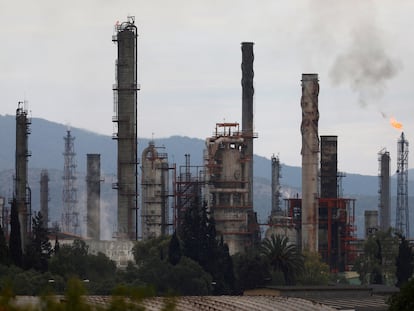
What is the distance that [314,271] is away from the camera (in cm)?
13412

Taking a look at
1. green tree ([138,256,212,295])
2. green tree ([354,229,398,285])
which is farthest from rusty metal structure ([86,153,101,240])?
green tree ([138,256,212,295])

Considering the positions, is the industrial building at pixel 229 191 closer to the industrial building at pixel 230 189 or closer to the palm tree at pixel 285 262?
the industrial building at pixel 230 189

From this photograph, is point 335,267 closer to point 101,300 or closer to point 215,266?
point 215,266

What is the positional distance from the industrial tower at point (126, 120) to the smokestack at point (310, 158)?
17.3 metres

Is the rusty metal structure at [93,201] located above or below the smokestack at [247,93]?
below

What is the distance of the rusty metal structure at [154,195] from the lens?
15325cm

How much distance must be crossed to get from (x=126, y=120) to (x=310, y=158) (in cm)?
1918

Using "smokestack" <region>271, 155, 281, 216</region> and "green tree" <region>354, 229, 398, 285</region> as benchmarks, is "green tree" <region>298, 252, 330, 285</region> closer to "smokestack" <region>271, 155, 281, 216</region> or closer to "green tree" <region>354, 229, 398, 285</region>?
"green tree" <region>354, 229, 398, 285</region>

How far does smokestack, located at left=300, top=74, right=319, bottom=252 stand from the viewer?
5625 inches

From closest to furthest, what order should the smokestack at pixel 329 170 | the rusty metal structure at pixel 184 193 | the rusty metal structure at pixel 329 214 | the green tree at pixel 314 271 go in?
the green tree at pixel 314 271 < the rusty metal structure at pixel 329 214 < the smokestack at pixel 329 170 < the rusty metal structure at pixel 184 193

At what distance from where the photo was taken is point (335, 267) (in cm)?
15225

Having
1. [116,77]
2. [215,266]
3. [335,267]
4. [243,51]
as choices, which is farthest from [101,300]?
[243,51]

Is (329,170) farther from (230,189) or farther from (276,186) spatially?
(276,186)

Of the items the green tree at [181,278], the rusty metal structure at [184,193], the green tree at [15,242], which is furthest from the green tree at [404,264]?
the green tree at [15,242]
